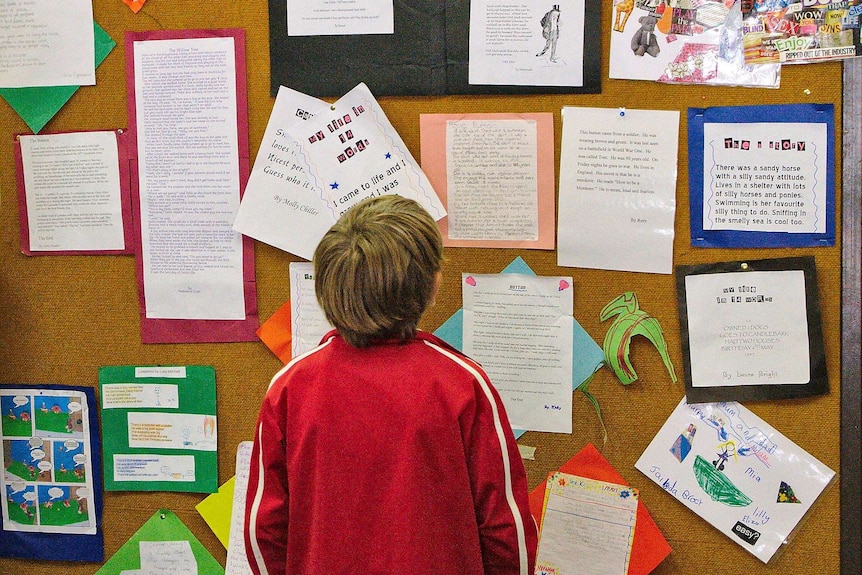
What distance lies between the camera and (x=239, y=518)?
138 centimetres

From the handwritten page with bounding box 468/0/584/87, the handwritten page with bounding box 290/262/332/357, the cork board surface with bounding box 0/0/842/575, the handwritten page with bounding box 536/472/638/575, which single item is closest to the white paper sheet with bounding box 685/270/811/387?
the cork board surface with bounding box 0/0/842/575

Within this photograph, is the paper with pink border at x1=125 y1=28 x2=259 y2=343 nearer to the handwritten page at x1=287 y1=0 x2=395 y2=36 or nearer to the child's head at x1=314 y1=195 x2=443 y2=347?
the handwritten page at x1=287 y1=0 x2=395 y2=36

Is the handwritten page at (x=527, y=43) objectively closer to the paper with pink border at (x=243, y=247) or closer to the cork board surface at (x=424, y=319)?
the cork board surface at (x=424, y=319)

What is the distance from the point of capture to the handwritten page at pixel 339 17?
127 cm

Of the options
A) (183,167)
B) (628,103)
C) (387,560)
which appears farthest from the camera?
(183,167)

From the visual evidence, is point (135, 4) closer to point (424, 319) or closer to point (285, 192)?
point (285, 192)

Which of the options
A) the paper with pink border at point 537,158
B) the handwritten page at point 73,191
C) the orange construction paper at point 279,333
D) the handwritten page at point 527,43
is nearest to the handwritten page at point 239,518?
the orange construction paper at point 279,333

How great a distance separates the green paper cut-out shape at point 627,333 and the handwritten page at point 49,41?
41.1 inches

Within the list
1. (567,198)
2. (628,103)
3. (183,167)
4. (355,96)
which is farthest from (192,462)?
(628,103)

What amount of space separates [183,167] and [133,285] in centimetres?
25

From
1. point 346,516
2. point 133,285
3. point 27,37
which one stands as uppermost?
point 27,37

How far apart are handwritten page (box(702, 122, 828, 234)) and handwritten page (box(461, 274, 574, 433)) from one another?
287 mm

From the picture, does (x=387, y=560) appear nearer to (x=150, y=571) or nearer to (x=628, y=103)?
(x=150, y=571)

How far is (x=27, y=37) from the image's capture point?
137cm
